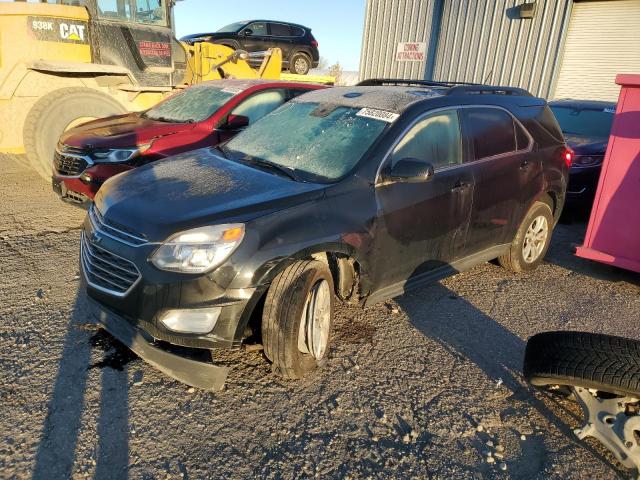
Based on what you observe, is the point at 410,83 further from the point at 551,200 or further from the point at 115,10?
the point at 115,10

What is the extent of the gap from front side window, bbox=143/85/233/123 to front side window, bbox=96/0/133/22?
1994 millimetres

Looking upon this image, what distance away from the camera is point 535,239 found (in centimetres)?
481

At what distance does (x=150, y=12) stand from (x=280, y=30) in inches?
335

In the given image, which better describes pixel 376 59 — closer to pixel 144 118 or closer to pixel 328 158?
pixel 144 118

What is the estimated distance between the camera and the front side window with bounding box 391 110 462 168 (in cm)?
343

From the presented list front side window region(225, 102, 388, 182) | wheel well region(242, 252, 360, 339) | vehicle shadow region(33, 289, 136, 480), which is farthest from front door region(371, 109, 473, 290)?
vehicle shadow region(33, 289, 136, 480)

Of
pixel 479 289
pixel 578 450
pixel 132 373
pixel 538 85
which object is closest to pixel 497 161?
pixel 479 289

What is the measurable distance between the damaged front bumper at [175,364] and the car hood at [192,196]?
0.56 meters

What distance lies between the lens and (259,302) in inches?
110

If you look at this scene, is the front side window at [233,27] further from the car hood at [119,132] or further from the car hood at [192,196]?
the car hood at [192,196]

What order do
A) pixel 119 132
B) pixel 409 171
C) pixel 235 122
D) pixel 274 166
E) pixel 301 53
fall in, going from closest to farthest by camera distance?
pixel 409 171 < pixel 274 166 < pixel 119 132 < pixel 235 122 < pixel 301 53

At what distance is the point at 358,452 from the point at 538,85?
1165cm

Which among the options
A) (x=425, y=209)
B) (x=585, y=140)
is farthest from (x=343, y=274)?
(x=585, y=140)

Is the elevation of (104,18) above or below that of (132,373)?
above
